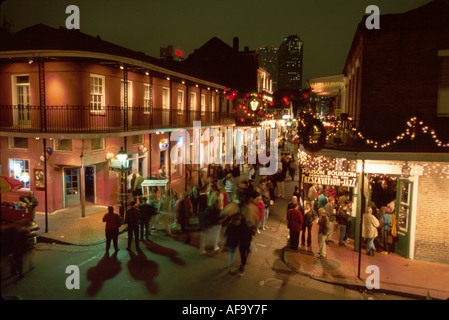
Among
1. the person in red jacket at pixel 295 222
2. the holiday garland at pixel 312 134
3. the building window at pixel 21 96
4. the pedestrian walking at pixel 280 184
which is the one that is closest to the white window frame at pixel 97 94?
the building window at pixel 21 96

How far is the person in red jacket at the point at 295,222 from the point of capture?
10188 millimetres

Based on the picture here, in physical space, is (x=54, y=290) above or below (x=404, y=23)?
below

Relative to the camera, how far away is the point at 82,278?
802 centimetres

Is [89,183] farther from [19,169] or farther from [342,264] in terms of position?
[342,264]

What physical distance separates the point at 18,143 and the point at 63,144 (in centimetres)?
241

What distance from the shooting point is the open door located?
32.7ft

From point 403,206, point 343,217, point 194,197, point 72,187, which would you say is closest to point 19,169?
point 72,187

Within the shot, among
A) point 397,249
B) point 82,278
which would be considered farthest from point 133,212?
point 397,249

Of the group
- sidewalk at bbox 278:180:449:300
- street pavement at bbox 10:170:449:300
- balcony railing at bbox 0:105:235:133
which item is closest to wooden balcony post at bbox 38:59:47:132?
balcony railing at bbox 0:105:235:133

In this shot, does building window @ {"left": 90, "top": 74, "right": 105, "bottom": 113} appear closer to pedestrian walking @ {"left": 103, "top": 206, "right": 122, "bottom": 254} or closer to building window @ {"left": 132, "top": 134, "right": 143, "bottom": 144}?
building window @ {"left": 132, "top": 134, "right": 143, "bottom": 144}

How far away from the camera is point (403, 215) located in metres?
10.3

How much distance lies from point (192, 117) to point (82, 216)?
11851 millimetres
